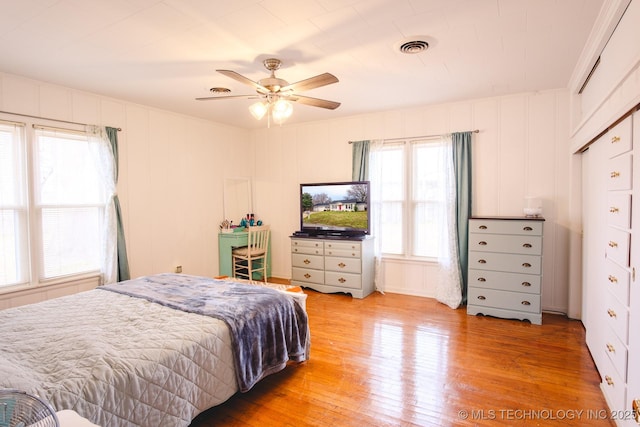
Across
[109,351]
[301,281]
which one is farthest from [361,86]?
[109,351]

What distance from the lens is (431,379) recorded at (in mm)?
2619

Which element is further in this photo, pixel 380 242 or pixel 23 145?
pixel 380 242

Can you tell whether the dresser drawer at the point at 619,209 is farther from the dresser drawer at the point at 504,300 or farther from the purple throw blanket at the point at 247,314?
the purple throw blanket at the point at 247,314

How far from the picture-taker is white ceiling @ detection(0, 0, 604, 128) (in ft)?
7.21

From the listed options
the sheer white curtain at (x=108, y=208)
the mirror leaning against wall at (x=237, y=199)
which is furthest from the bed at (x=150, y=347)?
the mirror leaning against wall at (x=237, y=199)

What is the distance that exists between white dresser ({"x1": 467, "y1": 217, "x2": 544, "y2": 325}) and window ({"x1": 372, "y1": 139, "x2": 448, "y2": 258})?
2.13 ft

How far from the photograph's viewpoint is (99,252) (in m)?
4.00

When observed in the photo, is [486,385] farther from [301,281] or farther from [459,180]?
[301,281]

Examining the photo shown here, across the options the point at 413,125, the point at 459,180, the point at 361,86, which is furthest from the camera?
the point at 413,125

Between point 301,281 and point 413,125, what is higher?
point 413,125

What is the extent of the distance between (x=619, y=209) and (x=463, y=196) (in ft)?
7.28

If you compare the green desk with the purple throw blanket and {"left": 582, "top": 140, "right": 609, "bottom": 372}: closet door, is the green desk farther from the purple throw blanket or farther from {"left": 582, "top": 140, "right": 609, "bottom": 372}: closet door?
{"left": 582, "top": 140, "right": 609, "bottom": 372}: closet door

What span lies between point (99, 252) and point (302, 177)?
299 cm

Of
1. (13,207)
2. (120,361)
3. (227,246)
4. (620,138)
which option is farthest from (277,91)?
(227,246)
